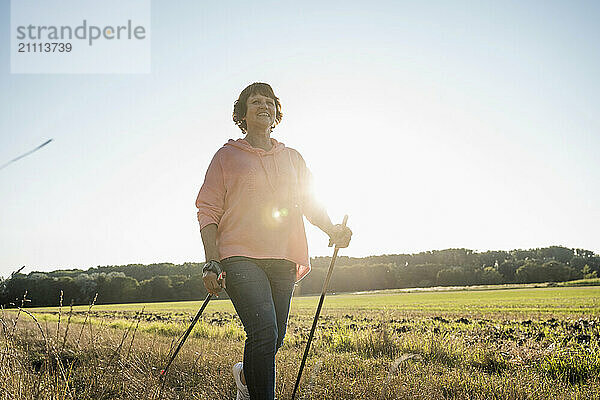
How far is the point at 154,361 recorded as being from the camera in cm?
632

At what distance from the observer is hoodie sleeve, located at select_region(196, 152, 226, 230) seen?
3.60 metres

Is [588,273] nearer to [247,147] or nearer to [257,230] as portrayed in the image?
[247,147]

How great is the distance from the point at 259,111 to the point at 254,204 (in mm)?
812

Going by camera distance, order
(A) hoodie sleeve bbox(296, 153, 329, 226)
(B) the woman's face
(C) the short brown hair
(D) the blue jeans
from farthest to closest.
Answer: (A) hoodie sleeve bbox(296, 153, 329, 226)
(C) the short brown hair
(B) the woman's face
(D) the blue jeans

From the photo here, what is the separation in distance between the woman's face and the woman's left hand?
3.34 feet

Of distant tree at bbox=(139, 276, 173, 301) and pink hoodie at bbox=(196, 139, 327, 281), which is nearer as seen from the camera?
pink hoodie at bbox=(196, 139, 327, 281)

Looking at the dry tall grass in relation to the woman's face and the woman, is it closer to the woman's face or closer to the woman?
the woman

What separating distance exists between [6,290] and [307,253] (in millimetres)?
2030

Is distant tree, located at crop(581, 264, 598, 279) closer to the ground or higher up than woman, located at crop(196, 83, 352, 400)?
closer to the ground

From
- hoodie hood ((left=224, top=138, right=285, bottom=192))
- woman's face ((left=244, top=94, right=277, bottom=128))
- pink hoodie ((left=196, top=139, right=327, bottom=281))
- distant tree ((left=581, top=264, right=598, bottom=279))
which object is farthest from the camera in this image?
distant tree ((left=581, top=264, right=598, bottom=279))

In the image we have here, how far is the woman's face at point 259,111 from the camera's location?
3953 mm

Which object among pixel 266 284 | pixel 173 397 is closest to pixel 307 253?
Answer: pixel 266 284

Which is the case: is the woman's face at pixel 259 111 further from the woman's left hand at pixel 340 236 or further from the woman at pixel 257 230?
the woman's left hand at pixel 340 236

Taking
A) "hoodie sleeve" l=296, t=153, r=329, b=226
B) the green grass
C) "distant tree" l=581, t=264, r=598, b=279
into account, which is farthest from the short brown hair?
"distant tree" l=581, t=264, r=598, b=279
